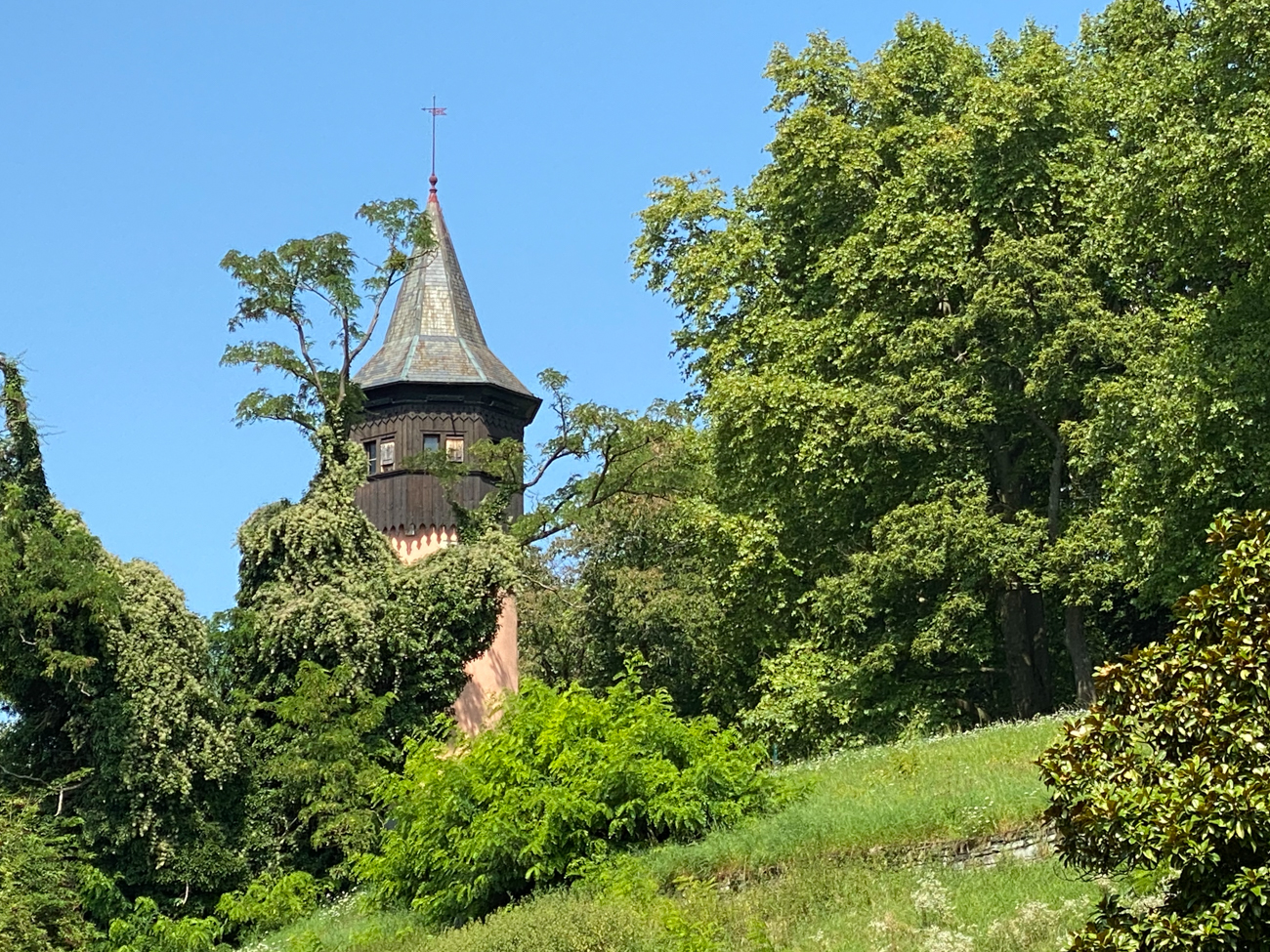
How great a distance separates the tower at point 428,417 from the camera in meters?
44.1

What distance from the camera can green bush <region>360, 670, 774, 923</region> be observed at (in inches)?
734

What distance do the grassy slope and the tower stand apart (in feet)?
77.9

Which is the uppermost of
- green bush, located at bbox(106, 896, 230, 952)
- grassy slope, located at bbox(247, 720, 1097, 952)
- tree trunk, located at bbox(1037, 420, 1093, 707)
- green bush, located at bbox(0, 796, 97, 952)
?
tree trunk, located at bbox(1037, 420, 1093, 707)

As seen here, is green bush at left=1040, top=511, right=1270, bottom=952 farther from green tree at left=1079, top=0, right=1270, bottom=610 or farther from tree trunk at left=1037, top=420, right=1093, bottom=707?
tree trunk at left=1037, top=420, right=1093, bottom=707

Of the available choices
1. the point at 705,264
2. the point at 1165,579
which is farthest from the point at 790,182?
the point at 1165,579

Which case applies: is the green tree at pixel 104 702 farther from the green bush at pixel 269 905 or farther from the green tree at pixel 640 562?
the green tree at pixel 640 562

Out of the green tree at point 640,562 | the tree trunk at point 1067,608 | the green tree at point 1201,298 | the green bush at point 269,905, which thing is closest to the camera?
the green tree at point 1201,298

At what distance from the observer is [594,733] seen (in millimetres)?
20406

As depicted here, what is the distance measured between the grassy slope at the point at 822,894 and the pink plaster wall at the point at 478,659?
18516mm

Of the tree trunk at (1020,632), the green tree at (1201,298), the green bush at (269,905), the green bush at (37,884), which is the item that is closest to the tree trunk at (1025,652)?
the tree trunk at (1020,632)

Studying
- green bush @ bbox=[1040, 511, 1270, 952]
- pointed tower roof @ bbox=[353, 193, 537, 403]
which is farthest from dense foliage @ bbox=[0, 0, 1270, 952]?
green bush @ bbox=[1040, 511, 1270, 952]

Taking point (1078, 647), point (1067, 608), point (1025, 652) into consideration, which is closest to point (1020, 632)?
point (1025, 652)

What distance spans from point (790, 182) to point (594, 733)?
17.6m

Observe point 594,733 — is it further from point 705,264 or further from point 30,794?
point 705,264
